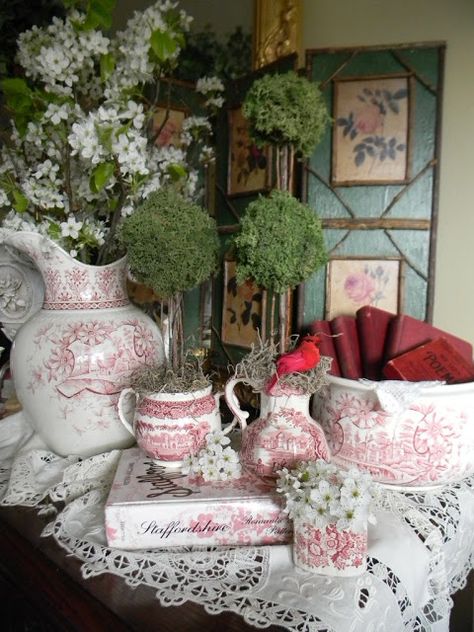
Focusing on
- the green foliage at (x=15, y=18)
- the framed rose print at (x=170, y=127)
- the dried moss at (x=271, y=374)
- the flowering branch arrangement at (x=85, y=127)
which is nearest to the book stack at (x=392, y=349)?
the dried moss at (x=271, y=374)

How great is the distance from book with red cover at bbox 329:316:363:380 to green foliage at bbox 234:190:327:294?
0.64 feet

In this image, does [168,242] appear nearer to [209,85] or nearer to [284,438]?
[284,438]

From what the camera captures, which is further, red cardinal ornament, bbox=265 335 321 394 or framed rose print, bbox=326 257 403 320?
framed rose print, bbox=326 257 403 320

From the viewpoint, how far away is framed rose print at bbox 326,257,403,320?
1.03 m

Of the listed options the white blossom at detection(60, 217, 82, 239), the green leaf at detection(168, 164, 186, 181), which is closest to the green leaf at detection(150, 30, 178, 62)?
the green leaf at detection(168, 164, 186, 181)

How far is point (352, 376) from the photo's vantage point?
0.79m

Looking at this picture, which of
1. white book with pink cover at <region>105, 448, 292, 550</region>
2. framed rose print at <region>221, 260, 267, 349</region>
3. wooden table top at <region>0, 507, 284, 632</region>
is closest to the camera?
wooden table top at <region>0, 507, 284, 632</region>

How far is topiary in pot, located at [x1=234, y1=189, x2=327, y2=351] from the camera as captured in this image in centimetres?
64

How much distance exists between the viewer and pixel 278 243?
0.64 meters

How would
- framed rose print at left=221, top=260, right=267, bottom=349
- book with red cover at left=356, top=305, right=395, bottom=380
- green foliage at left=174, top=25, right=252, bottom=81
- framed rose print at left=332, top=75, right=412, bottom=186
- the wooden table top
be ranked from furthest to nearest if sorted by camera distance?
green foliage at left=174, top=25, right=252, bottom=81, framed rose print at left=221, top=260, right=267, bottom=349, framed rose print at left=332, top=75, right=412, bottom=186, book with red cover at left=356, top=305, right=395, bottom=380, the wooden table top

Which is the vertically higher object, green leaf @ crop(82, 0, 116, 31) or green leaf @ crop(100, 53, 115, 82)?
green leaf @ crop(82, 0, 116, 31)

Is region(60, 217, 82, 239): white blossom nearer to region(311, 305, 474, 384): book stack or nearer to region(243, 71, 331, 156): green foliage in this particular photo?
region(243, 71, 331, 156): green foliage

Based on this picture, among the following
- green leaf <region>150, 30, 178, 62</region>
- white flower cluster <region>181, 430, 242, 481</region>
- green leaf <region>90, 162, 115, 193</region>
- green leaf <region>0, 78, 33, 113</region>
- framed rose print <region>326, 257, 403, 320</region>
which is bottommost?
white flower cluster <region>181, 430, 242, 481</region>

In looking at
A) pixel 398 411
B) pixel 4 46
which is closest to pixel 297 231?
pixel 398 411
